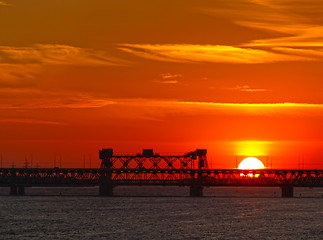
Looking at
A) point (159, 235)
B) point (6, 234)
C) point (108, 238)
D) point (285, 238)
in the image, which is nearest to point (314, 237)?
point (285, 238)

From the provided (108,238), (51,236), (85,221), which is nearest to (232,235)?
(108,238)

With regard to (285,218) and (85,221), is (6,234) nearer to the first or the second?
(85,221)

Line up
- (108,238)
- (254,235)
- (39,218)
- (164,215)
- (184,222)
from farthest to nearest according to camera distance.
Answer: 1. (164,215)
2. (39,218)
3. (184,222)
4. (254,235)
5. (108,238)

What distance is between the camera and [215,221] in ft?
501

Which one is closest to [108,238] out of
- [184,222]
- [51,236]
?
[51,236]

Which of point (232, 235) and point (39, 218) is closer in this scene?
point (232, 235)

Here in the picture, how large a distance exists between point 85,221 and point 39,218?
15.0 m

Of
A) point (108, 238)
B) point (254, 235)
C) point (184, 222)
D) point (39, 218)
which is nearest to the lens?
point (108, 238)

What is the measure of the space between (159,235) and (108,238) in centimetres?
953

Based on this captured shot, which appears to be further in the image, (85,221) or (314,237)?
(85,221)

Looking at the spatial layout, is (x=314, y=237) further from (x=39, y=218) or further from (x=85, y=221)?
(x=39, y=218)

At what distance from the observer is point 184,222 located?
5842 inches

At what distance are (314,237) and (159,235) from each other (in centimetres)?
2316

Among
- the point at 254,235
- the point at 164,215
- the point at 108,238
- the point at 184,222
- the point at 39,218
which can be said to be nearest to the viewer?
the point at 108,238
